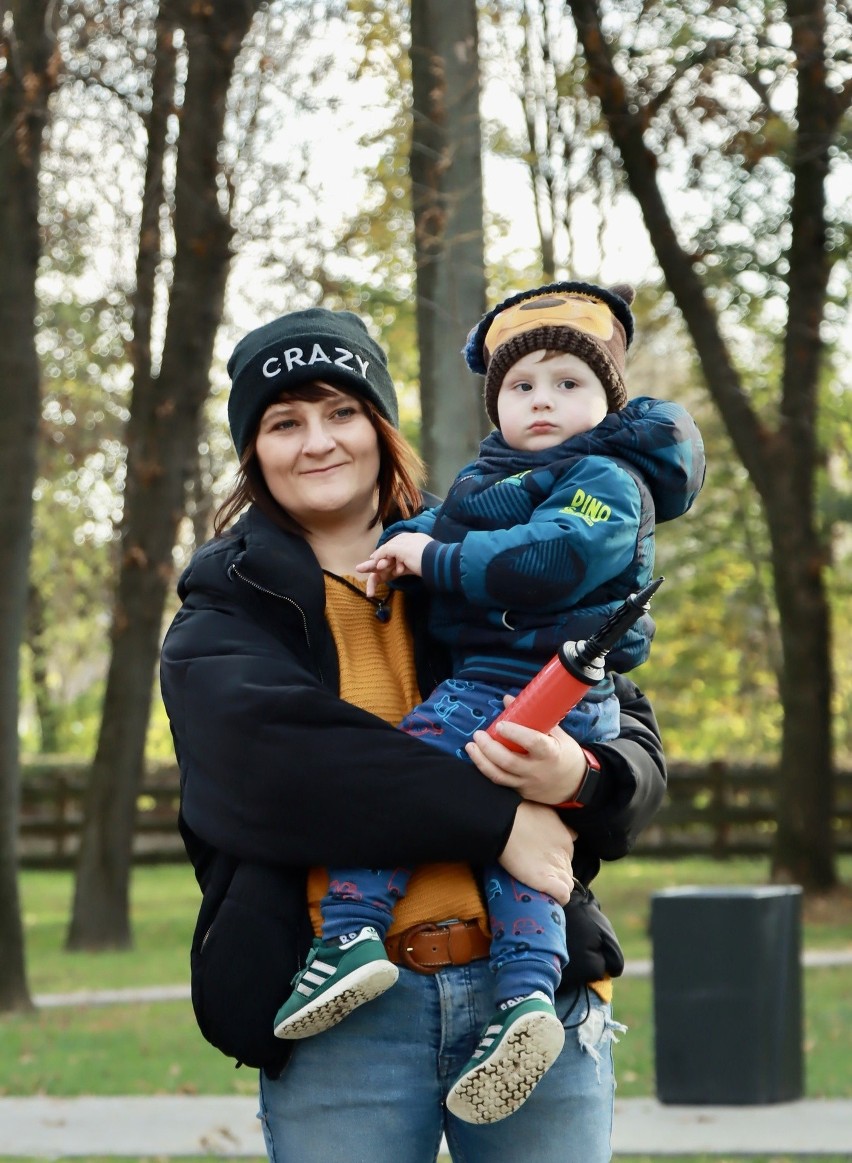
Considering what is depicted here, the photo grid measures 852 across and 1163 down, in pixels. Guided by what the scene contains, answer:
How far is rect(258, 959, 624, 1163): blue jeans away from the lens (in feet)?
8.97

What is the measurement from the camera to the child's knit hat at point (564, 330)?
3.13 metres

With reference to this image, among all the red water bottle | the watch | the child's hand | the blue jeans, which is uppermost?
the child's hand

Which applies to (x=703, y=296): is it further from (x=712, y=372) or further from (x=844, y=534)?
(x=844, y=534)

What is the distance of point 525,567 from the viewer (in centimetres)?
289

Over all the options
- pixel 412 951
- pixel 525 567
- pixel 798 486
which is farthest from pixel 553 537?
pixel 798 486

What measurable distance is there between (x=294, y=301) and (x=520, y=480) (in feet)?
39.4

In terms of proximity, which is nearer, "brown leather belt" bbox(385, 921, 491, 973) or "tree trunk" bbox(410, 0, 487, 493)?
"brown leather belt" bbox(385, 921, 491, 973)

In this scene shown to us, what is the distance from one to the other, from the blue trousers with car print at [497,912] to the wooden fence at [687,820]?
22671mm

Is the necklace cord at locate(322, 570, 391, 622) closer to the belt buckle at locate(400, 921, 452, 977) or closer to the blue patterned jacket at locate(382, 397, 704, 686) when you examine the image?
the blue patterned jacket at locate(382, 397, 704, 686)

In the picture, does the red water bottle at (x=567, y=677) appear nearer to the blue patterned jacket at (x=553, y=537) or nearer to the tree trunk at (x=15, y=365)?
the blue patterned jacket at (x=553, y=537)

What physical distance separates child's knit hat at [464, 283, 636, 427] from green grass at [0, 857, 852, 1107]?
20.4 ft

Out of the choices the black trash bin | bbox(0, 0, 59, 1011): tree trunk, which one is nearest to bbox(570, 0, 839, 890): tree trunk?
bbox(0, 0, 59, 1011): tree trunk

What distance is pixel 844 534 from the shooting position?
26734 millimetres

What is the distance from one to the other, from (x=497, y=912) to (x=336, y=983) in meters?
0.29
